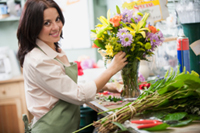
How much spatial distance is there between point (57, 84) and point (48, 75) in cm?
6

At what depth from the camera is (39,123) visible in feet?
4.29

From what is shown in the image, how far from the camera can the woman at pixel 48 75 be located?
1230 mm

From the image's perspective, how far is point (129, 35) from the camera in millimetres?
1244

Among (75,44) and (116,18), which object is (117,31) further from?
(75,44)

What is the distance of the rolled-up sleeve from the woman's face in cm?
15

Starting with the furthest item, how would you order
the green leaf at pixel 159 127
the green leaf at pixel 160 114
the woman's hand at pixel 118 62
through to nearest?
the woman's hand at pixel 118 62 < the green leaf at pixel 160 114 < the green leaf at pixel 159 127

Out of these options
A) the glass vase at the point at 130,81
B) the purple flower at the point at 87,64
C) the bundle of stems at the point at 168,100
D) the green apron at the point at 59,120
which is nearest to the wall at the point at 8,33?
the purple flower at the point at 87,64

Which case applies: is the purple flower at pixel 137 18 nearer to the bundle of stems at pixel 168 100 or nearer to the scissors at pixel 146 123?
the bundle of stems at pixel 168 100

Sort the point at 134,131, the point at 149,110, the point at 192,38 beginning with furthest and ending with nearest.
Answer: the point at 192,38 < the point at 149,110 < the point at 134,131

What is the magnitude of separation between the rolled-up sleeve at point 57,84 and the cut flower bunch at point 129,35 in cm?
26

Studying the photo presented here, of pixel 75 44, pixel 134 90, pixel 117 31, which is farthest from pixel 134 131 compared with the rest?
pixel 75 44

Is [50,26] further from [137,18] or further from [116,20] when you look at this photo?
[137,18]

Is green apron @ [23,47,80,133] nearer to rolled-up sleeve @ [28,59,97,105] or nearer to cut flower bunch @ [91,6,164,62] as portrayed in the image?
rolled-up sleeve @ [28,59,97,105]

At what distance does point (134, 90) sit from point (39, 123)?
0.57 metres
